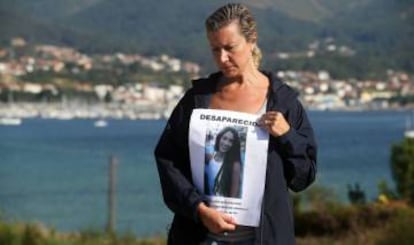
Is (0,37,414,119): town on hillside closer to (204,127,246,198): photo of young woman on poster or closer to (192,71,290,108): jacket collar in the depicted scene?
(192,71,290,108): jacket collar

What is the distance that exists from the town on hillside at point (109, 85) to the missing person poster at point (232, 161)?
51.7m

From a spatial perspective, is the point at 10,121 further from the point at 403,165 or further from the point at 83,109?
the point at 403,165

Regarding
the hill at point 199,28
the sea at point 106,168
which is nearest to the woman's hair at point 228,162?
the sea at point 106,168

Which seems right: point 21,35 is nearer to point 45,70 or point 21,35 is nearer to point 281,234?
point 45,70

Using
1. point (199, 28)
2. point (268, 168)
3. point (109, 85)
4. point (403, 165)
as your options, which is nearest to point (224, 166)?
point (268, 168)

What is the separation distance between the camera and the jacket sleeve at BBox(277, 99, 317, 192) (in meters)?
3.13

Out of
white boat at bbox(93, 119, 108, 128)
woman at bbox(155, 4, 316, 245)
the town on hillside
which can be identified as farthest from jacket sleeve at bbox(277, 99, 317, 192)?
white boat at bbox(93, 119, 108, 128)

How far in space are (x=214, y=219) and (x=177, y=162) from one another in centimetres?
22

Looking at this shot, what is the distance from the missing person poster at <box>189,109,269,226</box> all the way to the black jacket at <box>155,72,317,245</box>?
30 mm

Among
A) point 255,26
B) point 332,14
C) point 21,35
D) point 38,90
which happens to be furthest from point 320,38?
point 255,26

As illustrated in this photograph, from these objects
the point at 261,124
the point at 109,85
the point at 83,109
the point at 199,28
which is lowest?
the point at 261,124

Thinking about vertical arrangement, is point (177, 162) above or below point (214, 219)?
above

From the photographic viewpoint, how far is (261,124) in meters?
3.14

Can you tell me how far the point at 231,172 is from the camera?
317 cm
